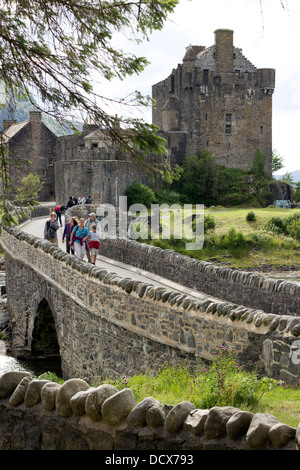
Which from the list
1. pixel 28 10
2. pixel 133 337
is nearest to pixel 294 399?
pixel 133 337

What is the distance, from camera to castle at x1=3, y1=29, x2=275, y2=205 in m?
64.1

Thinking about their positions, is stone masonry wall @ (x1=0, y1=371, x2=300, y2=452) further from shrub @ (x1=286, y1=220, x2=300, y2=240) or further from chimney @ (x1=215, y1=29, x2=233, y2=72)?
chimney @ (x1=215, y1=29, x2=233, y2=72)

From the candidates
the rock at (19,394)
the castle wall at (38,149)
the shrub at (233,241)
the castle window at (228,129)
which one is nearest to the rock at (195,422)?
the rock at (19,394)

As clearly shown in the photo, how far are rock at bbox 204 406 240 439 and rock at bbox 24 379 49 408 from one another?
6.76ft

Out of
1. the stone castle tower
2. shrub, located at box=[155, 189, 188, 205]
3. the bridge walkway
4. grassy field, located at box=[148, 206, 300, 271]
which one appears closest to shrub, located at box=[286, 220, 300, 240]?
grassy field, located at box=[148, 206, 300, 271]

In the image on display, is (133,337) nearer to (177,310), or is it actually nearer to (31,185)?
(177,310)

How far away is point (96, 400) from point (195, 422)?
1038 mm

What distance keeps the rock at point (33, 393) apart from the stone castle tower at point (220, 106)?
56.8 meters

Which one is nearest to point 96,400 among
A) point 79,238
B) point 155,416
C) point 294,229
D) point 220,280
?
point 155,416

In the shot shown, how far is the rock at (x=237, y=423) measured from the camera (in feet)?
17.4

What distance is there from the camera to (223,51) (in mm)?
66250

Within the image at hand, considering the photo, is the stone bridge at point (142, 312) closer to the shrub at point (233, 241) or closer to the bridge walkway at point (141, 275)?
the bridge walkway at point (141, 275)

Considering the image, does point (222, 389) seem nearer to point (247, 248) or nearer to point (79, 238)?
point (79, 238)
